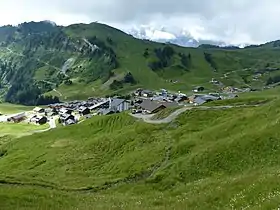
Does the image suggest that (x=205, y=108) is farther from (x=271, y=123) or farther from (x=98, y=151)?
(x=271, y=123)

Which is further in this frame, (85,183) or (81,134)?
(81,134)

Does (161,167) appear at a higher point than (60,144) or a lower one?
higher

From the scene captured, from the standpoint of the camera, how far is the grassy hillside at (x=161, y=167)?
37.8m

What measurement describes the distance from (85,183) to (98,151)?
105 feet

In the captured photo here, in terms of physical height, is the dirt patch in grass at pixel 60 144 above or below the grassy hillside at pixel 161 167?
below

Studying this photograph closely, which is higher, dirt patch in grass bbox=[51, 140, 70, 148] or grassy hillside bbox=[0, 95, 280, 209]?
grassy hillside bbox=[0, 95, 280, 209]

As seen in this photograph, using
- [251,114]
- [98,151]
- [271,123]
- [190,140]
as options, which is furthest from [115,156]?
[271,123]

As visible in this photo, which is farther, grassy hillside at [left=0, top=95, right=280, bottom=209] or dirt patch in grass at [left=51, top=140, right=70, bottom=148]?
dirt patch in grass at [left=51, top=140, right=70, bottom=148]

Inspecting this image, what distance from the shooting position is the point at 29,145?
5758 inches

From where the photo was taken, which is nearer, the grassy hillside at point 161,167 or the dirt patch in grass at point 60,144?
the grassy hillside at point 161,167

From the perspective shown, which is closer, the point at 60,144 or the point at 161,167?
the point at 161,167

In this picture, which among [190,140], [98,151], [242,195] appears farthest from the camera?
[98,151]

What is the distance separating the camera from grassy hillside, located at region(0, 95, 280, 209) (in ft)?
124

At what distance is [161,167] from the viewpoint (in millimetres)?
73188
